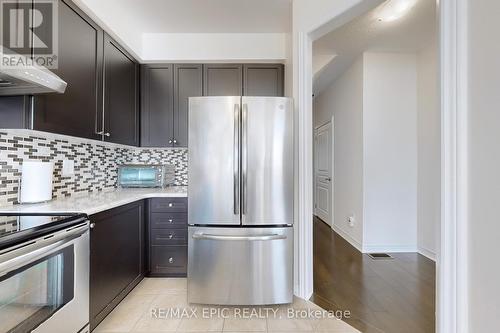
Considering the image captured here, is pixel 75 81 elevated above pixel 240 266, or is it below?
above

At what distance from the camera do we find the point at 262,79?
2979 mm

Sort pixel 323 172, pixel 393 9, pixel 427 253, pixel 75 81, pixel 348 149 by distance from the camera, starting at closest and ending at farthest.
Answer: pixel 75 81 → pixel 393 9 → pixel 427 253 → pixel 348 149 → pixel 323 172

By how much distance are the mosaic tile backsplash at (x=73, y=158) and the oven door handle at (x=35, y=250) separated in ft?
2.44

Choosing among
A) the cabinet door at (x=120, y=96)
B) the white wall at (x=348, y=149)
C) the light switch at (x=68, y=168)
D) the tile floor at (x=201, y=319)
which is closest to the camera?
the tile floor at (x=201, y=319)

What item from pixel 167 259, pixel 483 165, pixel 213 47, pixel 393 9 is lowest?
pixel 167 259

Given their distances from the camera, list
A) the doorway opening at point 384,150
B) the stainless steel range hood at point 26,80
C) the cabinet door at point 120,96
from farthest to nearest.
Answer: the doorway opening at point 384,150
the cabinet door at point 120,96
the stainless steel range hood at point 26,80

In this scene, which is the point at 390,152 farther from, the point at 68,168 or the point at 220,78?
the point at 68,168

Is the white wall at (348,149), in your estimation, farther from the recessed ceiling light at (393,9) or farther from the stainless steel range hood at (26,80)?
the stainless steel range hood at (26,80)

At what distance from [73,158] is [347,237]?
147 inches

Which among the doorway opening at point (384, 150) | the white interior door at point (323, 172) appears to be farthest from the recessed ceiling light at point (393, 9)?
the white interior door at point (323, 172)

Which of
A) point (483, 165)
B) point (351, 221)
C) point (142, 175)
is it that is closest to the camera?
point (483, 165)

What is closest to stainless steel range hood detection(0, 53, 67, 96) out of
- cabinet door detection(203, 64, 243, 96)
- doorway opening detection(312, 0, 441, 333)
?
cabinet door detection(203, 64, 243, 96)

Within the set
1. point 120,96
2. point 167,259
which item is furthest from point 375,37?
point 167,259

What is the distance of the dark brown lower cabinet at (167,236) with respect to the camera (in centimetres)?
254
